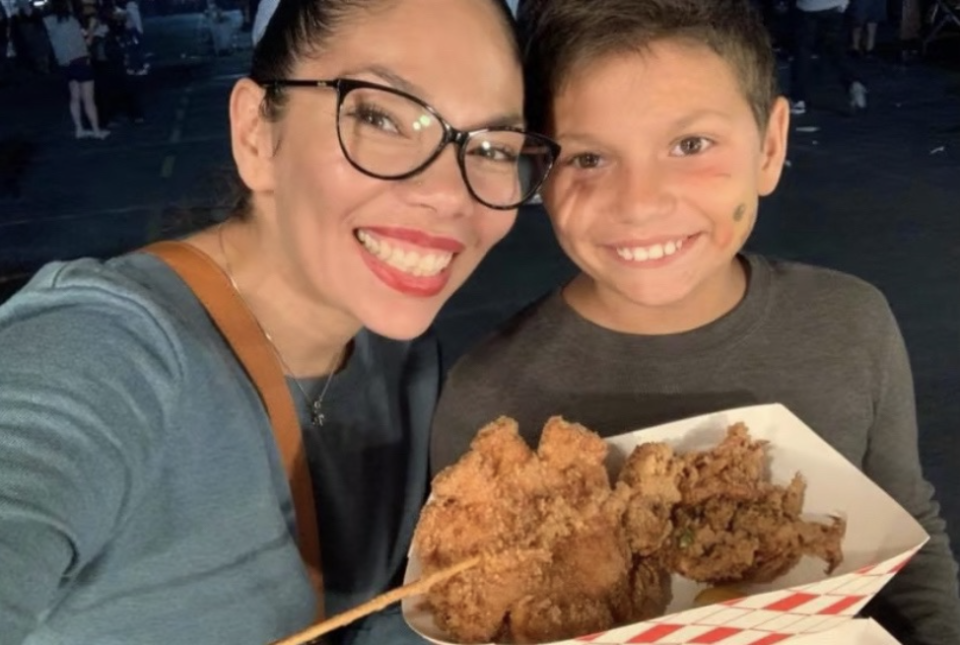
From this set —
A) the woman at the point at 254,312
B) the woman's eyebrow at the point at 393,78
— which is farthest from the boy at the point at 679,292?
the woman's eyebrow at the point at 393,78

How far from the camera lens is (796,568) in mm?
1549

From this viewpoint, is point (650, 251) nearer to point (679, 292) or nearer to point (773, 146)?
point (679, 292)

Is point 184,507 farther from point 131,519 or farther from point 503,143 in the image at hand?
point 503,143

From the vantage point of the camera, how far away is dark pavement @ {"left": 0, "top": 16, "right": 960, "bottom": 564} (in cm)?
530

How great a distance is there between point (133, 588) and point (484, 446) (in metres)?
0.66

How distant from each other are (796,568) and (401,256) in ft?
2.92

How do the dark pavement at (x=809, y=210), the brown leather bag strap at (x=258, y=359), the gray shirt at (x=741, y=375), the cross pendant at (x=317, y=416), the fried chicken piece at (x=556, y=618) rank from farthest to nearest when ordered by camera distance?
1. the dark pavement at (x=809, y=210)
2. the cross pendant at (x=317, y=416)
3. the gray shirt at (x=741, y=375)
4. the brown leather bag strap at (x=258, y=359)
5. the fried chicken piece at (x=556, y=618)

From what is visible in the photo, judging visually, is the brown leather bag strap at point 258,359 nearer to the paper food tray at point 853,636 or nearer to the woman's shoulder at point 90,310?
Result: the woman's shoulder at point 90,310

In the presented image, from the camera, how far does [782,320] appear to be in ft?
6.88

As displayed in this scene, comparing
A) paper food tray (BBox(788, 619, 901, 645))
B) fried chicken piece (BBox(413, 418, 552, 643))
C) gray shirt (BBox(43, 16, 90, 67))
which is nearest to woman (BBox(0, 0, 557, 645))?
fried chicken piece (BBox(413, 418, 552, 643))

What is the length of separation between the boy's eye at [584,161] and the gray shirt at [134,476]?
79 centimetres

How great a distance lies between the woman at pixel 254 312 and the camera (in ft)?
4.69

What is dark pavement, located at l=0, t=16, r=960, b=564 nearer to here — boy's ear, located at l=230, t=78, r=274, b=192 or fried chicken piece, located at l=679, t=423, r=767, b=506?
boy's ear, located at l=230, t=78, r=274, b=192

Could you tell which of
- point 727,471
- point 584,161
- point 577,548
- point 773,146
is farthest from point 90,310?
point 773,146
